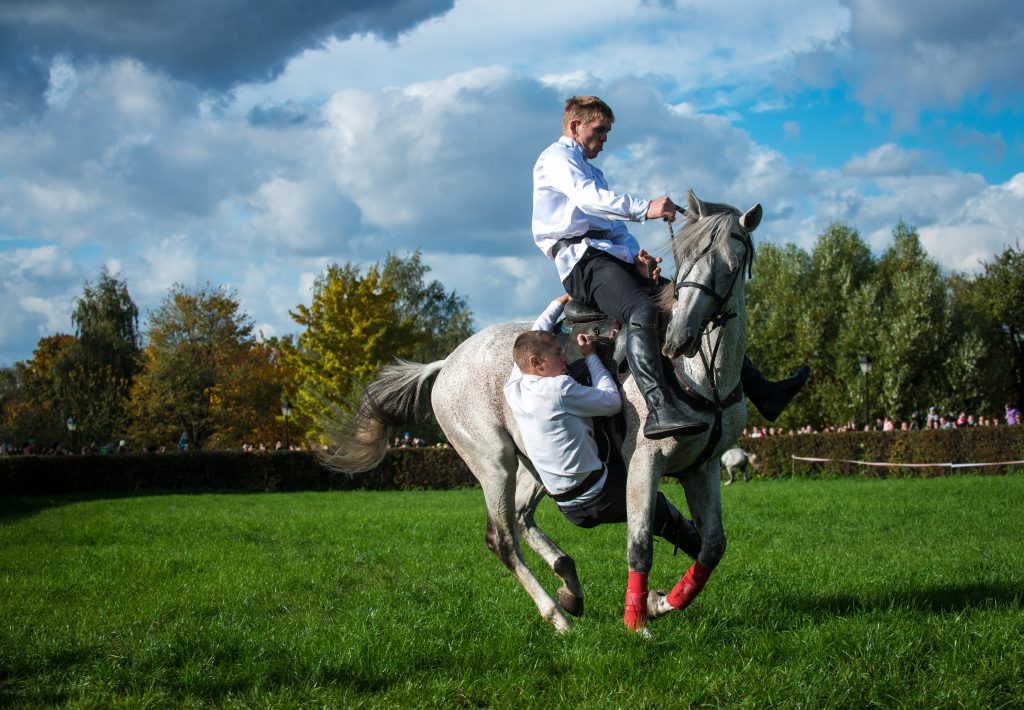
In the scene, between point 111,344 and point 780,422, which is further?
point 111,344

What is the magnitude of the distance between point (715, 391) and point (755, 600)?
78.2 inches

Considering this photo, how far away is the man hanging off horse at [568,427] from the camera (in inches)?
220

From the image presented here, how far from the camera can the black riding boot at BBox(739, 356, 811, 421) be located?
578 cm

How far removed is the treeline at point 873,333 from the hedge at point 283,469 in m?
11.1

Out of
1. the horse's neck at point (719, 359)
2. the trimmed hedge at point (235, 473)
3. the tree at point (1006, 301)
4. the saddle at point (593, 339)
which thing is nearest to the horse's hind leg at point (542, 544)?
the saddle at point (593, 339)

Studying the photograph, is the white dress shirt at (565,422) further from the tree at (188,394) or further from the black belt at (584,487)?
the tree at (188,394)

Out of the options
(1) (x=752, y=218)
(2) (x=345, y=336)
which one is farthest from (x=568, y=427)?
(2) (x=345, y=336)

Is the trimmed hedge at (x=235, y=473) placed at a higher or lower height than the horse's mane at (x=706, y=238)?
lower

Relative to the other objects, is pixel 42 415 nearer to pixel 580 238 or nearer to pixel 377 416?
pixel 377 416

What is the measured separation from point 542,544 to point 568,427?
1.11 metres

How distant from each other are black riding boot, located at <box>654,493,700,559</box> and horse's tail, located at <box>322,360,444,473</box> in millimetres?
2179

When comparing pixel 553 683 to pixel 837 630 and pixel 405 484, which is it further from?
pixel 405 484

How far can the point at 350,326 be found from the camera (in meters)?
46.7

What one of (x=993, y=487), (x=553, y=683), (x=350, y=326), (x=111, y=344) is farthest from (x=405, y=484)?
(x=111, y=344)
